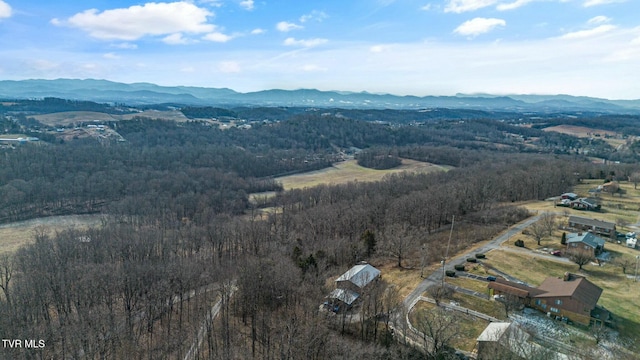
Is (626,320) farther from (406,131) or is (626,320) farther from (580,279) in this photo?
(406,131)

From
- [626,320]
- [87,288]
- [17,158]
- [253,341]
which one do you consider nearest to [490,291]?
[626,320]

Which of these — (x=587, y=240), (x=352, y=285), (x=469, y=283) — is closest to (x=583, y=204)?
(x=587, y=240)

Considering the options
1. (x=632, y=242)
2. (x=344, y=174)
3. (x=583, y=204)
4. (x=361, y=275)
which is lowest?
(x=344, y=174)

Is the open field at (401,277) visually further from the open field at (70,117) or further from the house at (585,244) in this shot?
the open field at (70,117)

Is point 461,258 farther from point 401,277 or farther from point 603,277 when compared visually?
point 603,277

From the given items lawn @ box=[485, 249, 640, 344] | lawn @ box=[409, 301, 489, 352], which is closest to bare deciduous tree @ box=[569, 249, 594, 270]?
lawn @ box=[485, 249, 640, 344]

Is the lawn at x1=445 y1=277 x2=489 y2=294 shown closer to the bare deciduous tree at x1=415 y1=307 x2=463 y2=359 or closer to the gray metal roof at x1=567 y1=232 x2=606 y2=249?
the bare deciduous tree at x1=415 y1=307 x2=463 y2=359
